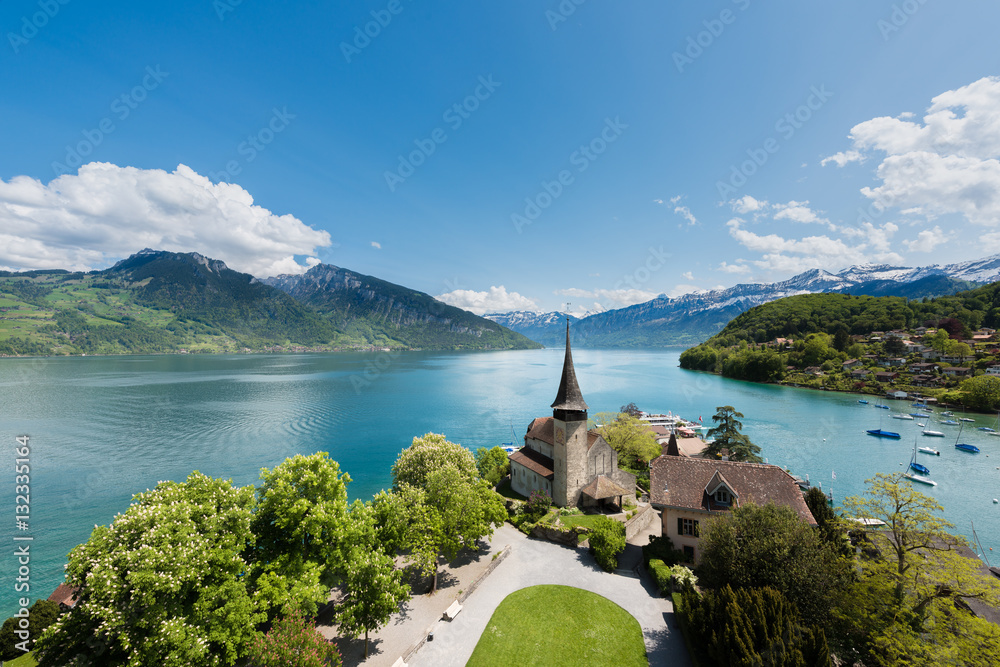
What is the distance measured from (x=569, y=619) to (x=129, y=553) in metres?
22.1

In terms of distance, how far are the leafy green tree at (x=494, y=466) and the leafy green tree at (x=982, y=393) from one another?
111 metres

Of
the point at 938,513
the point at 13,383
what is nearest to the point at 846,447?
the point at 938,513

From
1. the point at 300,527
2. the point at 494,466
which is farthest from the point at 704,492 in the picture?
the point at 300,527

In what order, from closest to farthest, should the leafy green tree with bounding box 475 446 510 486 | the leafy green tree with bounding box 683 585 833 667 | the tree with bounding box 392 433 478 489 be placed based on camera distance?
the leafy green tree with bounding box 683 585 833 667 → the tree with bounding box 392 433 478 489 → the leafy green tree with bounding box 475 446 510 486

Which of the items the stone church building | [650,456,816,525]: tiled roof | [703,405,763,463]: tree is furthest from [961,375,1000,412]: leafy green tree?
[650,456,816,525]: tiled roof

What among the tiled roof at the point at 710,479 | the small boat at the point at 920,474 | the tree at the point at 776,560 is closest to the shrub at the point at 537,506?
the tiled roof at the point at 710,479

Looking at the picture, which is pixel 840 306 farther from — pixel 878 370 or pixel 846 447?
pixel 846 447

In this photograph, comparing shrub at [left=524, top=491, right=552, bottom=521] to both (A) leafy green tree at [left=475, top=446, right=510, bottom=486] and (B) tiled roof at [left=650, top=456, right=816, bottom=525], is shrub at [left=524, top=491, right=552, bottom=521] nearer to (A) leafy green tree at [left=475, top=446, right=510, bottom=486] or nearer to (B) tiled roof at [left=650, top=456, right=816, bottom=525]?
(A) leafy green tree at [left=475, top=446, right=510, bottom=486]

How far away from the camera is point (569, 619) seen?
2191 centimetres

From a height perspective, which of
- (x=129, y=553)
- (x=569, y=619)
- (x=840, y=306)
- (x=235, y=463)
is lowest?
(x=235, y=463)

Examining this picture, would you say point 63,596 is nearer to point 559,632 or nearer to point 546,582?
point 546,582

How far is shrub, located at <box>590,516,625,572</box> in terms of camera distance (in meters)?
26.7

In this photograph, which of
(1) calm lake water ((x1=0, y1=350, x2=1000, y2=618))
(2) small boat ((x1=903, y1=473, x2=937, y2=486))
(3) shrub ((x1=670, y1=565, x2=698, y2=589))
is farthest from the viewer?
(2) small boat ((x1=903, y1=473, x2=937, y2=486))

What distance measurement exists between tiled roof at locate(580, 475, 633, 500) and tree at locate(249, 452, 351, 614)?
23.3 metres
